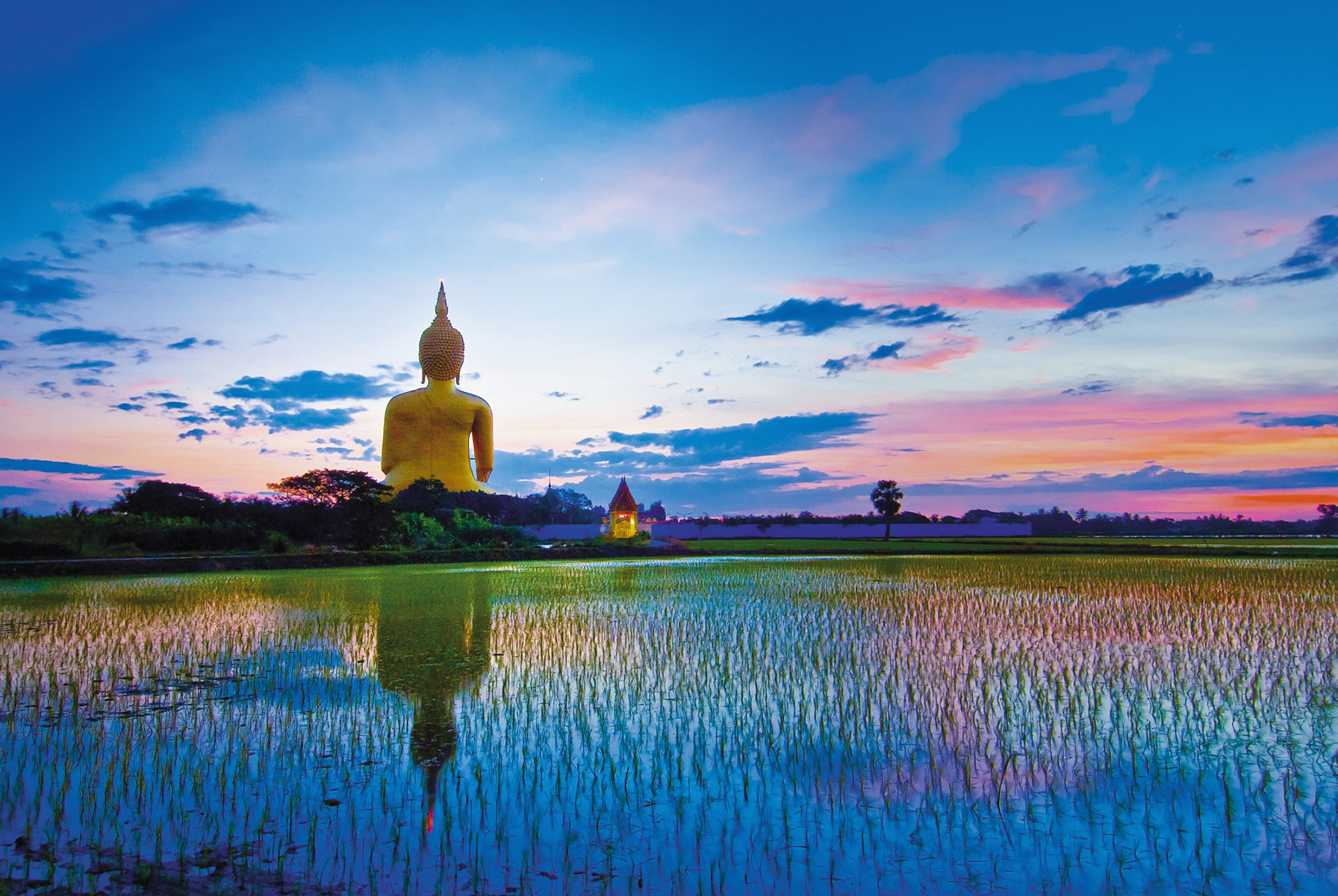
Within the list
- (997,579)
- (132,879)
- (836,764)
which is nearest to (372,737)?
(132,879)

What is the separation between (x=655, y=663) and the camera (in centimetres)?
873

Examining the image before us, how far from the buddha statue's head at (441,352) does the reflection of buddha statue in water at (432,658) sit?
124ft

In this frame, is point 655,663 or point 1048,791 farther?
point 655,663

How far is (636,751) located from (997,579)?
58.0 ft

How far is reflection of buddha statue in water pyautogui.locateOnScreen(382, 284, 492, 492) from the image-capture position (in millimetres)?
52406

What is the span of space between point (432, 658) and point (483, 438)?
46237 mm

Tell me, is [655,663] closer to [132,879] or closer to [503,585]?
[132,879]

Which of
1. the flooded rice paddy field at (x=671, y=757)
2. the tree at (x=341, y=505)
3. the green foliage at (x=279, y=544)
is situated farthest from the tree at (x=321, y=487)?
the flooded rice paddy field at (x=671, y=757)

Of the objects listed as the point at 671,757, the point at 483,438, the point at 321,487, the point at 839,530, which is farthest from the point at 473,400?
the point at 671,757

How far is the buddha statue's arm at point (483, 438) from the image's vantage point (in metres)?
54.0

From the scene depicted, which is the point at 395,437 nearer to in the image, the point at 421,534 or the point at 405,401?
the point at 405,401

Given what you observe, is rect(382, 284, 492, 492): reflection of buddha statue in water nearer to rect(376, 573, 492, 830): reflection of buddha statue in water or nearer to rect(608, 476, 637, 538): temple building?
rect(608, 476, 637, 538): temple building

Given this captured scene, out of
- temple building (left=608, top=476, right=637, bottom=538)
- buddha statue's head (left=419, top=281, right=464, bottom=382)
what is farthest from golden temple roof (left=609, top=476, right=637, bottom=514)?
buddha statue's head (left=419, top=281, right=464, bottom=382)

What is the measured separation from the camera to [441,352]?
52.7 meters
